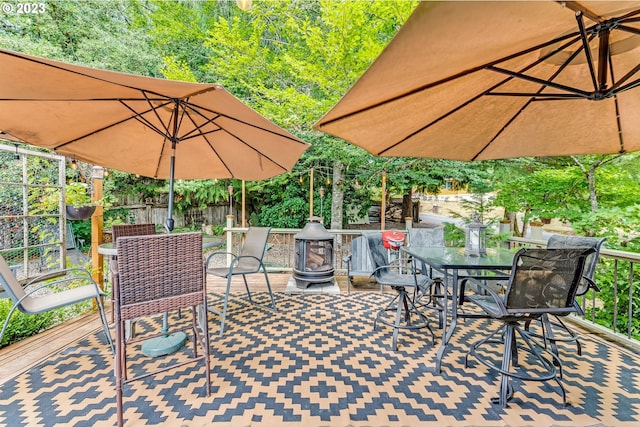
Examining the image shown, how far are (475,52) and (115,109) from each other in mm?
2501

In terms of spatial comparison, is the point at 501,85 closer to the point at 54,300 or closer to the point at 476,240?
the point at 476,240

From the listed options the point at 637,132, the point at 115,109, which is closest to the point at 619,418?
the point at 637,132

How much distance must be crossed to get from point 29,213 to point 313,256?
11.6 ft

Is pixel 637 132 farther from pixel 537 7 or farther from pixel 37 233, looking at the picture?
pixel 37 233

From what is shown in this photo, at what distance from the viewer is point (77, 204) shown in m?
3.48

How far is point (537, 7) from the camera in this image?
3.38 ft

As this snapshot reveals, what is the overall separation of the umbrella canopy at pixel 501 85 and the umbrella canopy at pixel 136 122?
859 millimetres

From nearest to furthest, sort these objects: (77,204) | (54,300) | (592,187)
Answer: (54,300) < (77,204) < (592,187)

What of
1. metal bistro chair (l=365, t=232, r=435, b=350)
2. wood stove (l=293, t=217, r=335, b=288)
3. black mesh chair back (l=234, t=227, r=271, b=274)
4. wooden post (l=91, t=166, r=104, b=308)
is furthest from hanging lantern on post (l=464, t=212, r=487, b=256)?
wooden post (l=91, t=166, r=104, b=308)

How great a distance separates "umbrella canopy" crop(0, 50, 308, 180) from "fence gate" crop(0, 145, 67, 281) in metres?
1.35

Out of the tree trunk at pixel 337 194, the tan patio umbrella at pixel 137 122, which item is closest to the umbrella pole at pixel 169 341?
the tan patio umbrella at pixel 137 122

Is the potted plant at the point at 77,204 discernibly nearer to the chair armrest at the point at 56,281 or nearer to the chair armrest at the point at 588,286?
the chair armrest at the point at 56,281

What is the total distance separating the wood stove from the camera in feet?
12.8

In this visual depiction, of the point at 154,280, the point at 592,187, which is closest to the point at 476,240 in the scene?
the point at 154,280
